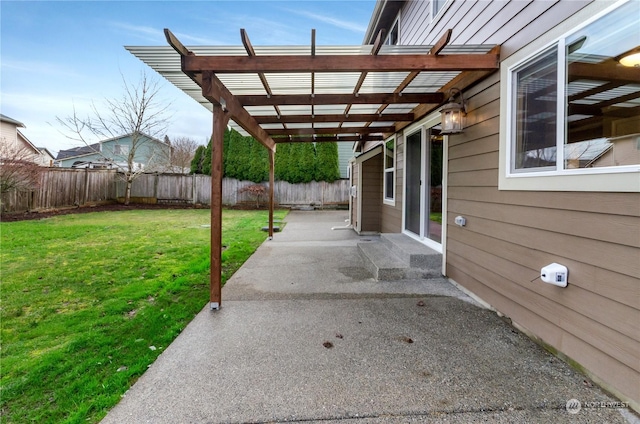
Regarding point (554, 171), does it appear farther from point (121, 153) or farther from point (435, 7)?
point (121, 153)

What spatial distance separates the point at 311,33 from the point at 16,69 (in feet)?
54.0

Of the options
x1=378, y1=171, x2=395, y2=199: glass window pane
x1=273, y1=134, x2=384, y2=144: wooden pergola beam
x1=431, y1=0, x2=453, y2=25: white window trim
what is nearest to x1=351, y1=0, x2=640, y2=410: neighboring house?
x1=431, y1=0, x2=453, y2=25: white window trim

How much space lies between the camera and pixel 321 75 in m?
3.31

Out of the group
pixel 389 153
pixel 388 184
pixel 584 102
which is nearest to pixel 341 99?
pixel 584 102

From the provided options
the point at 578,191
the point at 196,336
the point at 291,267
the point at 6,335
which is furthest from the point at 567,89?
the point at 6,335

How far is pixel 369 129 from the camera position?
6.29 metres

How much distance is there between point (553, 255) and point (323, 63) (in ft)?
8.12

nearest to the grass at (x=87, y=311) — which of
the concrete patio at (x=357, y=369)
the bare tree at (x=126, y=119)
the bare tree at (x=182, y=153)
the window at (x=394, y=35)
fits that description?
the concrete patio at (x=357, y=369)

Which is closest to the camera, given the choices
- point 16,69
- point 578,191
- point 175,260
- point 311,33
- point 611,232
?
point 611,232

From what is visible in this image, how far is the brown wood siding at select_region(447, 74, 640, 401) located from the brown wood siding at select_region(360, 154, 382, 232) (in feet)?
14.7

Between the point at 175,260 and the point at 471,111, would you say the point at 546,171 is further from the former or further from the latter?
the point at 175,260

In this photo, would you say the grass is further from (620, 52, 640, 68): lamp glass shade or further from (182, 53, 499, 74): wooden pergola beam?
(620, 52, 640, 68): lamp glass shade

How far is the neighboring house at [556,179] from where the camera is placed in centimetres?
178

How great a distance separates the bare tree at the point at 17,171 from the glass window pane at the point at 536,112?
1259 cm
